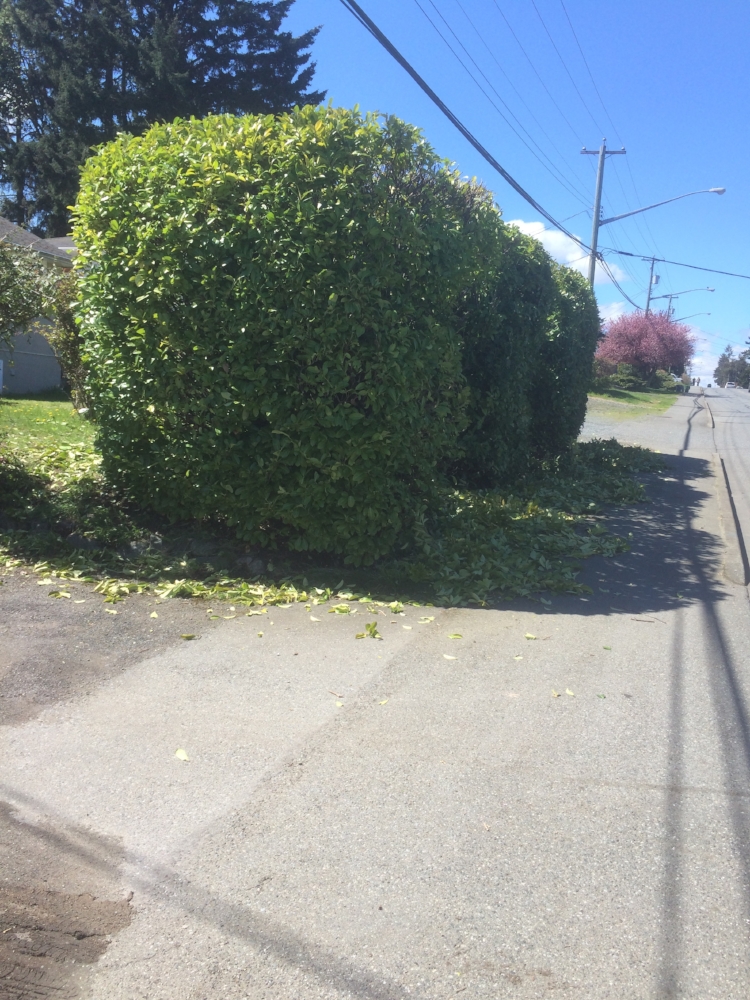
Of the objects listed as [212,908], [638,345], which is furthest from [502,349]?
[638,345]

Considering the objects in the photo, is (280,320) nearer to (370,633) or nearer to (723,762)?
(370,633)

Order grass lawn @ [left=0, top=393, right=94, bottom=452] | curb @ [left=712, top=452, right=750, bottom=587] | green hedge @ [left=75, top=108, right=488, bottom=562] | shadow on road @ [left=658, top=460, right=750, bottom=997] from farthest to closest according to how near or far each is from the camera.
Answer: grass lawn @ [left=0, top=393, right=94, bottom=452] < curb @ [left=712, top=452, right=750, bottom=587] < green hedge @ [left=75, top=108, right=488, bottom=562] < shadow on road @ [left=658, top=460, right=750, bottom=997]

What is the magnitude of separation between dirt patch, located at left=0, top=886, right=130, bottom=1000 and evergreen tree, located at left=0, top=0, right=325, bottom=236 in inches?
1155

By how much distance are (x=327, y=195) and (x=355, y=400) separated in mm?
1664

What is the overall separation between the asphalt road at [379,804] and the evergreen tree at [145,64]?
26.5 metres

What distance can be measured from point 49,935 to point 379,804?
149 cm

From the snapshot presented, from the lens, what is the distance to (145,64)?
28219 millimetres

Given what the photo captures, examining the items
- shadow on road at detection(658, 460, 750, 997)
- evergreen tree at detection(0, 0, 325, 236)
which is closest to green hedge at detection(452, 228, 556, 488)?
shadow on road at detection(658, 460, 750, 997)

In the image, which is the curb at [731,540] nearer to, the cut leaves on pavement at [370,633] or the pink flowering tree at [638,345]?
the cut leaves on pavement at [370,633]

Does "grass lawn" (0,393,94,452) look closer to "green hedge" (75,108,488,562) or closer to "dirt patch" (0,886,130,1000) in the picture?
"green hedge" (75,108,488,562)

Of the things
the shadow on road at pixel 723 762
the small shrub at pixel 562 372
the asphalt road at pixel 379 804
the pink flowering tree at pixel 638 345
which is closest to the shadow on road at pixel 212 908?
the asphalt road at pixel 379 804

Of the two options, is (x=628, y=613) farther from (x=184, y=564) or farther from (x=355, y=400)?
(x=184, y=564)

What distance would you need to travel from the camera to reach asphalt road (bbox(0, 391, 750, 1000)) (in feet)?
9.61

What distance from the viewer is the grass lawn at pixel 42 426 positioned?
34.3 ft
